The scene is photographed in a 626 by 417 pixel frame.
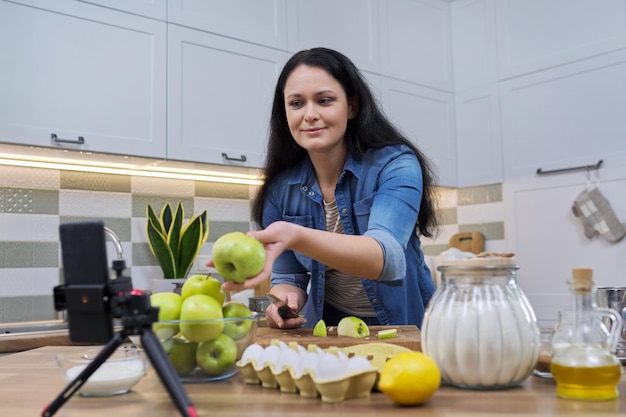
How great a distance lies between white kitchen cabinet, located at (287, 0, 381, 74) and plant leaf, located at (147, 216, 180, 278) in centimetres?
101

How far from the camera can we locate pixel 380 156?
5.22 feet

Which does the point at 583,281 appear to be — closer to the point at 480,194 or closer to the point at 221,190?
the point at 221,190

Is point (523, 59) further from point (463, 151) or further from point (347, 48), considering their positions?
point (347, 48)

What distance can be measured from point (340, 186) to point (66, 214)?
4.61 feet

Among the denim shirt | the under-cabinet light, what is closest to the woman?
the denim shirt

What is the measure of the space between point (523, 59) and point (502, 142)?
432 millimetres

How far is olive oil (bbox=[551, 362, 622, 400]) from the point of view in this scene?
75 cm

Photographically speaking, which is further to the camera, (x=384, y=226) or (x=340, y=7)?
(x=340, y=7)

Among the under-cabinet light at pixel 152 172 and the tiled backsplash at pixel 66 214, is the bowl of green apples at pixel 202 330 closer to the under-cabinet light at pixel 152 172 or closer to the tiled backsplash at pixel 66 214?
the under-cabinet light at pixel 152 172

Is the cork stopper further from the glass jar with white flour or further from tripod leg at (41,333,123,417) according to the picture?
tripod leg at (41,333,123,417)

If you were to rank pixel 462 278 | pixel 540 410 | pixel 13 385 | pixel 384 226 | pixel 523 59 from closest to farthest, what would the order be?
pixel 540 410 < pixel 462 278 < pixel 13 385 < pixel 384 226 < pixel 523 59

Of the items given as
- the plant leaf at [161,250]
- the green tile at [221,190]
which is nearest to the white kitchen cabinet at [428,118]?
the green tile at [221,190]

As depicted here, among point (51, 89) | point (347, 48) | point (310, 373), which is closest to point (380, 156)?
point (310, 373)

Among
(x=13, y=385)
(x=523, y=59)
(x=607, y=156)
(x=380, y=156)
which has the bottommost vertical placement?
(x=13, y=385)
